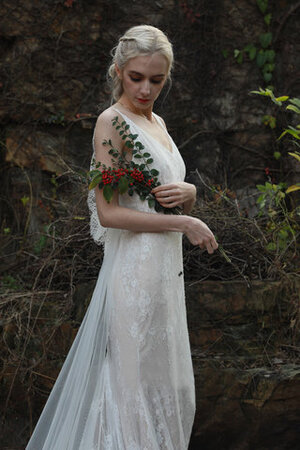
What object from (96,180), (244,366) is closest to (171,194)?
(96,180)

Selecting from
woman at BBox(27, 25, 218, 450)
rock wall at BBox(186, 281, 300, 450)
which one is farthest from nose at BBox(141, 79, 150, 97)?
rock wall at BBox(186, 281, 300, 450)

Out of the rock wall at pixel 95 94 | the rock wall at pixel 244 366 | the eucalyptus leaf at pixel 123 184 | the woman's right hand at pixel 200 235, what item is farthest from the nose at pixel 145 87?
the rock wall at pixel 95 94

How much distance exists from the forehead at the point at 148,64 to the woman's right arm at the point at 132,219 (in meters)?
0.23

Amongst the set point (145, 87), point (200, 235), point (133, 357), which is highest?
point (145, 87)

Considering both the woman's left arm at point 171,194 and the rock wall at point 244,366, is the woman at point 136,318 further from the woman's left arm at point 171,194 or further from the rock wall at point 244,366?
the rock wall at point 244,366

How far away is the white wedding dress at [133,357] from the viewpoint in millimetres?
2520

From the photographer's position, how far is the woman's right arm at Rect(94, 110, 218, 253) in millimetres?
2514

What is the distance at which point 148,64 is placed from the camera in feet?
8.56

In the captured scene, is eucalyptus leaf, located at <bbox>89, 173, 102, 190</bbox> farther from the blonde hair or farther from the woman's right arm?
the blonde hair

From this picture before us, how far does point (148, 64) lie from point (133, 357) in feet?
4.01

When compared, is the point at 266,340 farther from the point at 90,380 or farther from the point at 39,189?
the point at 39,189

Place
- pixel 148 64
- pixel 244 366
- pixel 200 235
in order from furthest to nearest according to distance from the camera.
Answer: pixel 244 366 < pixel 148 64 < pixel 200 235

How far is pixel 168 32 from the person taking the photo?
242 inches

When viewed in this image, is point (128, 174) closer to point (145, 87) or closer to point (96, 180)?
point (96, 180)
